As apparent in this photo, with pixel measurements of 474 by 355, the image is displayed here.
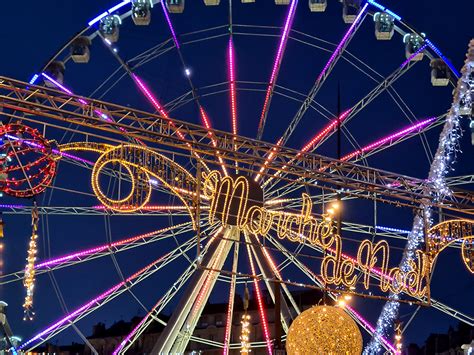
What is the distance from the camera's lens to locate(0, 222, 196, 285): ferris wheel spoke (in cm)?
1717

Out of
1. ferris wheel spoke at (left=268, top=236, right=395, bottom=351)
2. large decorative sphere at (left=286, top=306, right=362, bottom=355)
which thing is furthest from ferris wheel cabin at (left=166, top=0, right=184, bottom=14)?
large decorative sphere at (left=286, top=306, right=362, bottom=355)

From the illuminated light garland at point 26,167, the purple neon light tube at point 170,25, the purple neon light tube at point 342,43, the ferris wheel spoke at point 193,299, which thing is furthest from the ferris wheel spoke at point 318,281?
the illuminated light garland at point 26,167

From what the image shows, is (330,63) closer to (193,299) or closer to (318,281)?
(318,281)

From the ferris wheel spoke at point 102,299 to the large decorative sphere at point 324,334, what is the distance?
21.1 feet

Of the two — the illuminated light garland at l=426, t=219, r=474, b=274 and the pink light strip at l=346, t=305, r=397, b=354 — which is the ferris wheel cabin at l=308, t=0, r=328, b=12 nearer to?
the illuminated light garland at l=426, t=219, r=474, b=274

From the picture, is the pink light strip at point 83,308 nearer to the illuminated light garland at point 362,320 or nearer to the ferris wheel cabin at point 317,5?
the illuminated light garland at point 362,320

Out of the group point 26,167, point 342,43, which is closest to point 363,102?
point 342,43

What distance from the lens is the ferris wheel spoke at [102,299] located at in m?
16.4

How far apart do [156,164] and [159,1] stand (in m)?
5.88

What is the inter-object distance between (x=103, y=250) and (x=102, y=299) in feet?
3.87

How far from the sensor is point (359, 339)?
461 inches

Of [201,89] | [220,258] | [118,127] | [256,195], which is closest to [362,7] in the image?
[201,89]

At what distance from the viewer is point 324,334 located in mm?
11453

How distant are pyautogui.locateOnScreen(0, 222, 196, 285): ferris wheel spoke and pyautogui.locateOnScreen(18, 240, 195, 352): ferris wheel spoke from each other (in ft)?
1.53
